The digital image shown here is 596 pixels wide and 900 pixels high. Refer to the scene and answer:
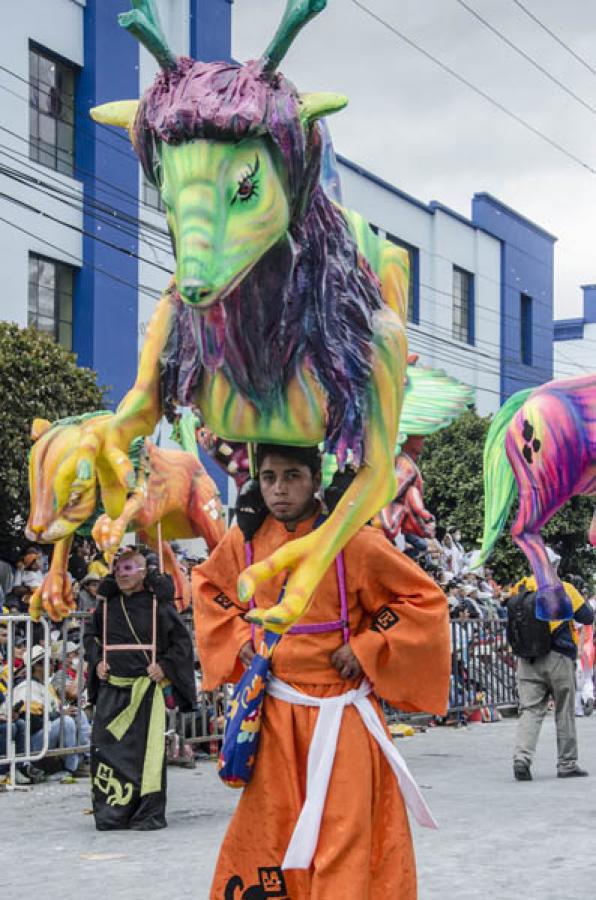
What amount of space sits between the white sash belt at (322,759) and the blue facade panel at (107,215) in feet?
43.2

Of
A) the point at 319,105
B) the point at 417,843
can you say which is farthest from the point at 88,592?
the point at 319,105

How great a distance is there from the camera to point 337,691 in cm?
450

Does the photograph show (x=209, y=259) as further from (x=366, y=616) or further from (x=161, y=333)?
(x=366, y=616)

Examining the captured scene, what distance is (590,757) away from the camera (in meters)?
12.0

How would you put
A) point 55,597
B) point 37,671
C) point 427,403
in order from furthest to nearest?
point 37,671
point 427,403
point 55,597

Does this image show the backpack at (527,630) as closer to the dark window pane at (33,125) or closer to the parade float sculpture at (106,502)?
the parade float sculpture at (106,502)

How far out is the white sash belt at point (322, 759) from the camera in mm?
4277

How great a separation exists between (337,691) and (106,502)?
1009 mm

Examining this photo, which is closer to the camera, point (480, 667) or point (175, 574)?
point (175, 574)

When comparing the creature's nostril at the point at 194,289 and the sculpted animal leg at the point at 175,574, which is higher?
the creature's nostril at the point at 194,289

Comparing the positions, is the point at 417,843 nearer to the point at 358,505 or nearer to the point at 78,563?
the point at 358,505

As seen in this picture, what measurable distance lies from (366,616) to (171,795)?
17.6 feet

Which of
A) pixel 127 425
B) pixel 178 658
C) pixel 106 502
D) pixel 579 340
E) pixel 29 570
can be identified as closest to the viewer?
pixel 127 425

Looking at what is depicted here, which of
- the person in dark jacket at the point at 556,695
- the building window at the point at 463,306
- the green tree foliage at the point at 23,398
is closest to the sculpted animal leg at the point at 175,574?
the person in dark jacket at the point at 556,695
